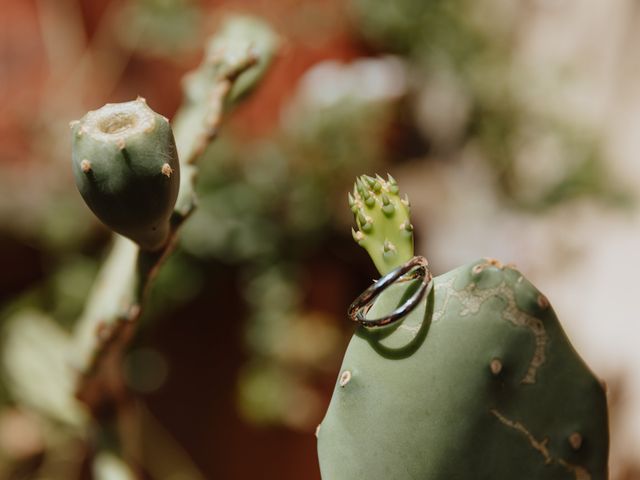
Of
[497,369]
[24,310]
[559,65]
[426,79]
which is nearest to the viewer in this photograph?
[497,369]

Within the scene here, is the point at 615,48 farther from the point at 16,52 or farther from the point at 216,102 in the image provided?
the point at 216,102

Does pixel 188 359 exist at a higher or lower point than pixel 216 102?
lower

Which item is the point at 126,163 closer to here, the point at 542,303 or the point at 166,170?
the point at 166,170

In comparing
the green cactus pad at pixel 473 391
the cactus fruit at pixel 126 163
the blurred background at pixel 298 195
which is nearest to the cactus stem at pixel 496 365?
the green cactus pad at pixel 473 391

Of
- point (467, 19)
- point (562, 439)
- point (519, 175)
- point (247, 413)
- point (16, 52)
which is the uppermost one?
point (562, 439)

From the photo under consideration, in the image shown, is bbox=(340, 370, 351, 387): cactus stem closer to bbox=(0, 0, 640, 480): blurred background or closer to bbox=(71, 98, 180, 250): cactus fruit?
bbox=(71, 98, 180, 250): cactus fruit

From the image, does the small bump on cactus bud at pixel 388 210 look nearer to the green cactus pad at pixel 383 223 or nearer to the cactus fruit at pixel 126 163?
the green cactus pad at pixel 383 223

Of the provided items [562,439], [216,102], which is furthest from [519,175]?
[562,439]
